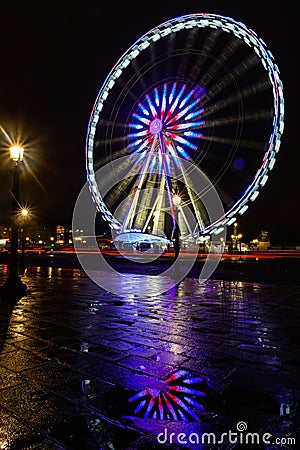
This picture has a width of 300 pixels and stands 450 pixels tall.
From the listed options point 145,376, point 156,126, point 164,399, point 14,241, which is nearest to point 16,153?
point 14,241

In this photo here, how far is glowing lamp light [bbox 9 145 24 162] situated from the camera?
12.4 meters

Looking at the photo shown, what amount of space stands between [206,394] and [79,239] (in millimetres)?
121985

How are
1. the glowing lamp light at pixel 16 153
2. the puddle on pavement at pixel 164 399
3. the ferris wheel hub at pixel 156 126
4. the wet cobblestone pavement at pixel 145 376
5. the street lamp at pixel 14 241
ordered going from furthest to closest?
the ferris wheel hub at pixel 156 126, the glowing lamp light at pixel 16 153, the street lamp at pixel 14 241, the puddle on pavement at pixel 164 399, the wet cobblestone pavement at pixel 145 376

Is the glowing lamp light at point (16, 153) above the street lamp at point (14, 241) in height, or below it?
above

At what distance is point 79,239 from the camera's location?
12356 centimetres

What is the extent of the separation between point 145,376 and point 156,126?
26282 mm

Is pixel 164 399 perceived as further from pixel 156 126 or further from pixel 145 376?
pixel 156 126

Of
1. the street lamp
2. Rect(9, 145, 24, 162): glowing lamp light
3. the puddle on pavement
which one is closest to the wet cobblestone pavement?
the puddle on pavement

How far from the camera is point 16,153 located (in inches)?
489

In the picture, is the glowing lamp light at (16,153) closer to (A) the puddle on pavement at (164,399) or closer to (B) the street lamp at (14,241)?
(B) the street lamp at (14,241)

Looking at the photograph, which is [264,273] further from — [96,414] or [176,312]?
[96,414]

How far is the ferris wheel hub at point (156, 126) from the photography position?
28766 mm

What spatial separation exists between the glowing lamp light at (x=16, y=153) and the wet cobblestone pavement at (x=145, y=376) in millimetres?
5650

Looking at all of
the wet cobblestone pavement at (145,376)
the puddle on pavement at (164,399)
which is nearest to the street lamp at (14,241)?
the wet cobblestone pavement at (145,376)
